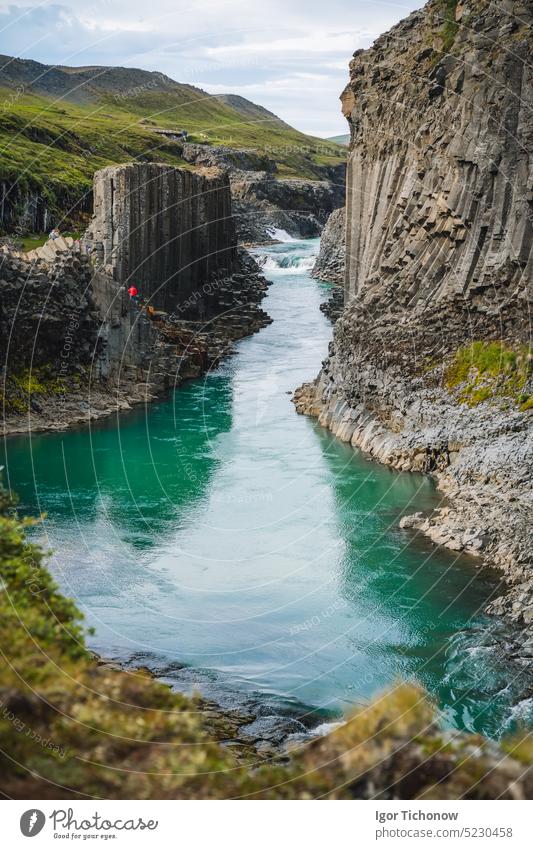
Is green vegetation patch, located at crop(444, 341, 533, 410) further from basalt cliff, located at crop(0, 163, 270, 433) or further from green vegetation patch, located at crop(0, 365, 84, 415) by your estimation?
green vegetation patch, located at crop(0, 365, 84, 415)

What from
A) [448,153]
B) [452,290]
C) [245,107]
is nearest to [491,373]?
[452,290]

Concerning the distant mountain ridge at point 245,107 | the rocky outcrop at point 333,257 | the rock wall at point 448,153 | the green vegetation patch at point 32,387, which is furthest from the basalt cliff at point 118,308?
the distant mountain ridge at point 245,107

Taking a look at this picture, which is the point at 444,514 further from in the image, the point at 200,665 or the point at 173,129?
the point at 173,129

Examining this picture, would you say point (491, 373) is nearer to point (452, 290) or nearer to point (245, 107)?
point (452, 290)

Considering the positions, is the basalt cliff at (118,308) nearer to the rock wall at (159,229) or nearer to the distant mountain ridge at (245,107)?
the rock wall at (159,229)

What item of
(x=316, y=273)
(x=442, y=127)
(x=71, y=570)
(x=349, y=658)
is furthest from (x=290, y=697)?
(x=316, y=273)

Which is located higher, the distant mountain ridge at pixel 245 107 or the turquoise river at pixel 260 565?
the distant mountain ridge at pixel 245 107

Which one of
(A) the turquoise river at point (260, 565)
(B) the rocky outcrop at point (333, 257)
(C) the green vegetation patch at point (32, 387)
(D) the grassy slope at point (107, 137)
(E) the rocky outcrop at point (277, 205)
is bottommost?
(A) the turquoise river at point (260, 565)
